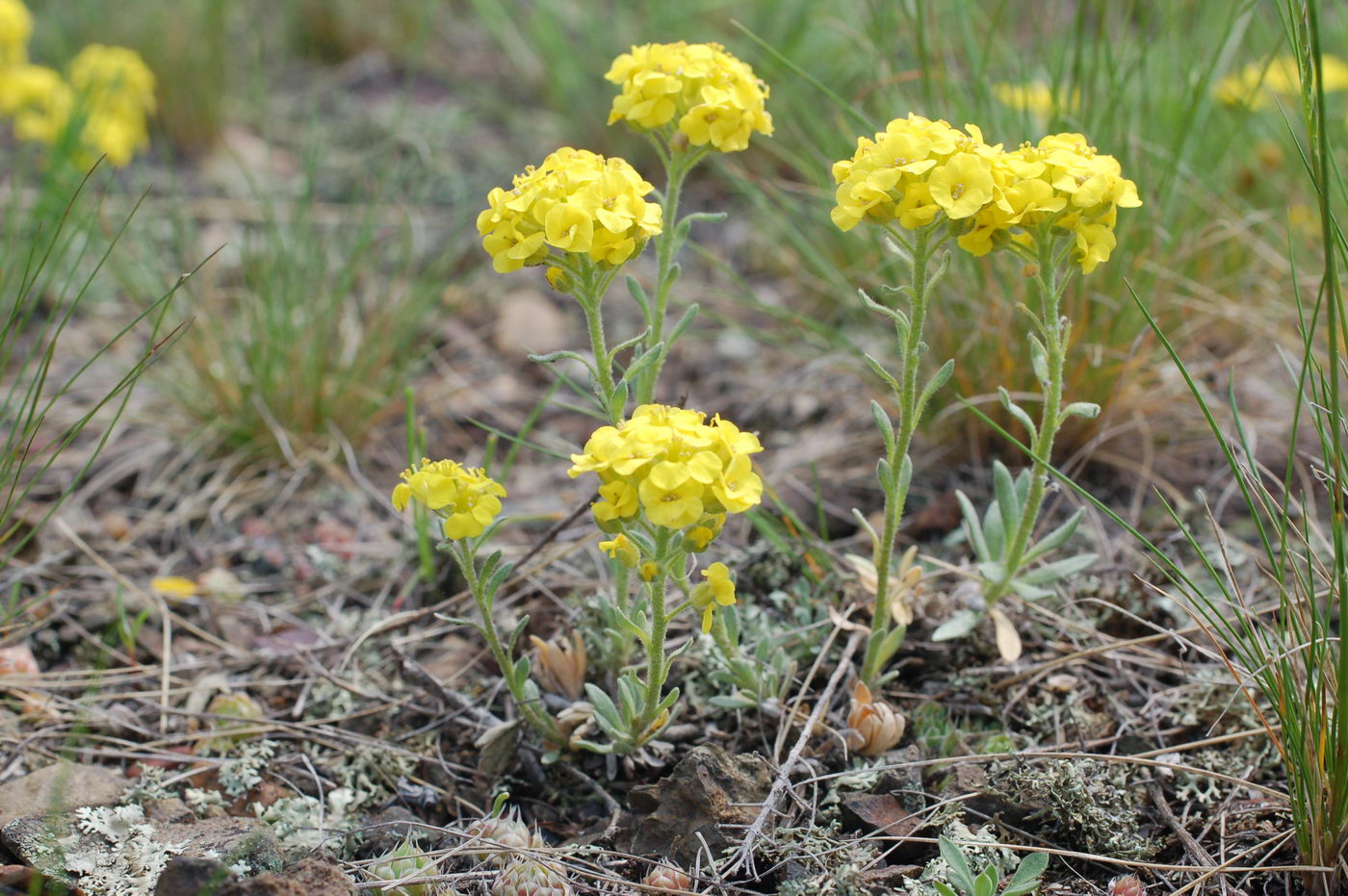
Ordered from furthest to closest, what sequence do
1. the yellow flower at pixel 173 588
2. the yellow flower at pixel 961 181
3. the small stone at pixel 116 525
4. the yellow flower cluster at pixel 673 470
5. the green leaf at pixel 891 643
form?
the small stone at pixel 116 525 → the yellow flower at pixel 173 588 → the green leaf at pixel 891 643 → the yellow flower at pixel 961 181 → the yellow flower cluster at pixel 673 470

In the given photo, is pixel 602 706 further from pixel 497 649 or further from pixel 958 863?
pixel 958 863

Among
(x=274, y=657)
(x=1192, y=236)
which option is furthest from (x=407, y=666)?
(x=1192, y=236)

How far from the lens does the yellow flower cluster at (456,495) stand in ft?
5.71

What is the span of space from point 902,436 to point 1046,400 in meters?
0.30

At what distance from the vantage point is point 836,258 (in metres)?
3.61

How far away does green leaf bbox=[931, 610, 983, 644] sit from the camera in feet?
7.20

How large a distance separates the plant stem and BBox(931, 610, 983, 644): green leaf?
0.40 ft

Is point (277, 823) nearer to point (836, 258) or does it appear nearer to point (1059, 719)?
point (1059, 719)

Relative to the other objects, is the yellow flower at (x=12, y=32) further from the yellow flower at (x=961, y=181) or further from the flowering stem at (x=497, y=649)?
the yellow flower at (x=961, y=181)

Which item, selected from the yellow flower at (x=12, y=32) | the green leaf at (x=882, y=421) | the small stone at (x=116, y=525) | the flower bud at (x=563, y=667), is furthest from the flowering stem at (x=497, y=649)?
the yellow flower at (x=12, y=32)

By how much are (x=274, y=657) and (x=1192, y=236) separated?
2.63m

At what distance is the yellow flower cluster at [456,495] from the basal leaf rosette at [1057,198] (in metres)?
0.90

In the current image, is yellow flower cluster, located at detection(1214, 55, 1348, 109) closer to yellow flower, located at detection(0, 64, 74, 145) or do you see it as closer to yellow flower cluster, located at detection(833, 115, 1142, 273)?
yellow flower cluster, located at detection(833, 115, 1142, 273)

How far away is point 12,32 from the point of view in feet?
13.2
